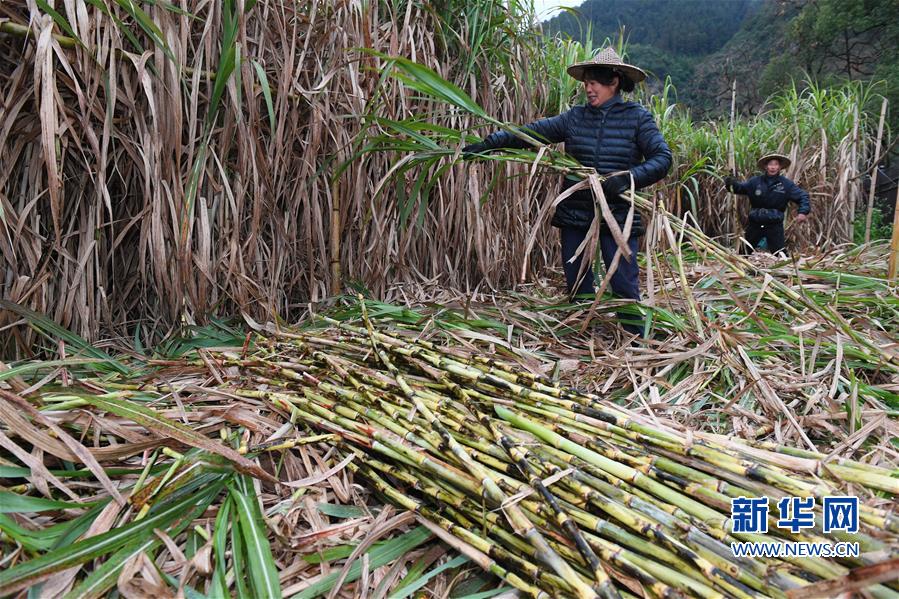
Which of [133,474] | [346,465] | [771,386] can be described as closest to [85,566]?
[133,474]

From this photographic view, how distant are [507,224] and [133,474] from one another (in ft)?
8.32

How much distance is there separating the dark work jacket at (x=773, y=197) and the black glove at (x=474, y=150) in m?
3.61

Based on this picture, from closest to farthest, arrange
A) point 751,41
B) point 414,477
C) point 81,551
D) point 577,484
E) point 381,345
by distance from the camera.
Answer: point 81,551 → point 577,484 → point 414,477 → point 381,345 → point 751,41

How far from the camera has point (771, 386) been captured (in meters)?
1.62

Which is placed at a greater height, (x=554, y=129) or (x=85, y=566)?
(x=554, y=129)

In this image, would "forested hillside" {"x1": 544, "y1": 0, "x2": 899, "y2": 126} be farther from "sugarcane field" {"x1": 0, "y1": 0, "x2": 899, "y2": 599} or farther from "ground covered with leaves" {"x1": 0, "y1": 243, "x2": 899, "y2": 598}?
"ground covered with leaves" {"x1": 0, "y1": 243, "x2": 899, "y2": 598}

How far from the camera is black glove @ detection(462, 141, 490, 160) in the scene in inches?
81.8

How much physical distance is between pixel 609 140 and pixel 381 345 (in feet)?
5.01

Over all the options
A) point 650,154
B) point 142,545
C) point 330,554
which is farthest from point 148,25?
point 650,154

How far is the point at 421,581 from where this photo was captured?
2.95ft

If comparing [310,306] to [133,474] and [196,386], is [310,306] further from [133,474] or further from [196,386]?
[133,474]

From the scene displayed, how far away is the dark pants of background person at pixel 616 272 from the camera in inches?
89.7

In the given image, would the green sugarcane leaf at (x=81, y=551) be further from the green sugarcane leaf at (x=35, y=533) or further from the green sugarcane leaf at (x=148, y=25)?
the green sugarcane leaf at (x=148, y=25)

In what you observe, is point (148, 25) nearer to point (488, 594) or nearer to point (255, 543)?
point (255, 543)
